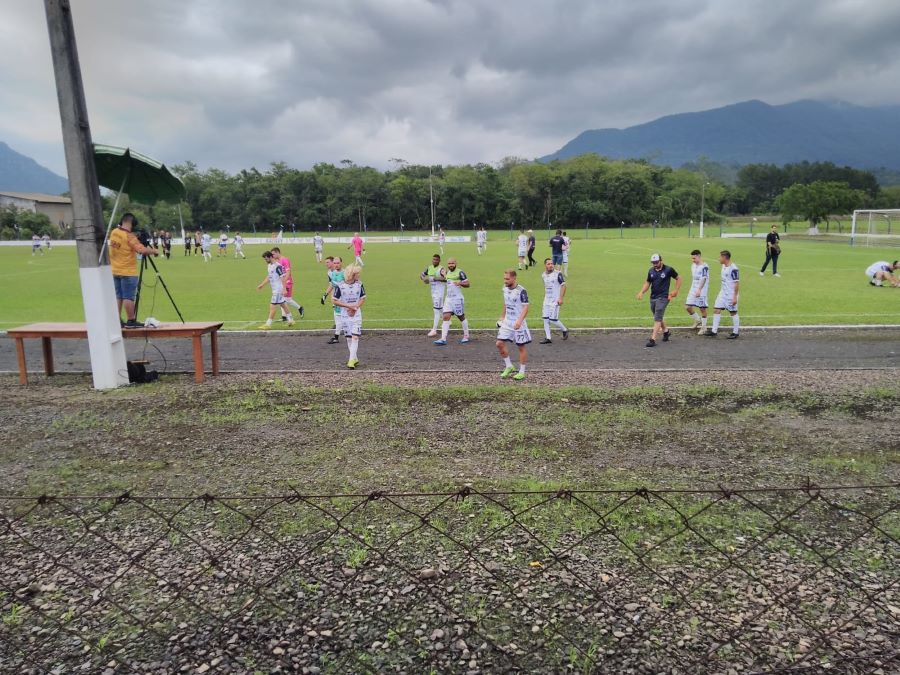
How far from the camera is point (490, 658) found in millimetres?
3586

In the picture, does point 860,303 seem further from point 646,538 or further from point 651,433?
point 646,538

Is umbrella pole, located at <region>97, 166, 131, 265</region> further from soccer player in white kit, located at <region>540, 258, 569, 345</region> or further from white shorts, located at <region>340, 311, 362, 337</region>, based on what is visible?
soccer player in white kit, located at <region>540, 258, 569, 345</region>

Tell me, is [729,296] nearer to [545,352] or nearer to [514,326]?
[545,352]

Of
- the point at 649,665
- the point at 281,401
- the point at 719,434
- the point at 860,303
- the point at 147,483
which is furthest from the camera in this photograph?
the point at 860,303

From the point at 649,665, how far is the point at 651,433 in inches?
164

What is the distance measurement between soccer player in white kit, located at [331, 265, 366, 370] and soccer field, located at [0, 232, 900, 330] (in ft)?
12.7

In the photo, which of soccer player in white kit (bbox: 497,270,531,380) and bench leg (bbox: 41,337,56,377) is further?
bench leg (bbox: 41,337,56,377)

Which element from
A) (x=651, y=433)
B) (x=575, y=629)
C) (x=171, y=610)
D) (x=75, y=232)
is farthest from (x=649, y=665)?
(x=75, y=232)

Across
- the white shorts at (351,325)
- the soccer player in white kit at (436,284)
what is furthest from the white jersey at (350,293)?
the soccer player in white kit at (436,284)

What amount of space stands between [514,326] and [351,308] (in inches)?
131

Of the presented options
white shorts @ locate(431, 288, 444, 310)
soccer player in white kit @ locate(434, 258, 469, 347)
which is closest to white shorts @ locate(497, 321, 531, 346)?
soccer player in white kit @ locate(434, 258, 469, 347)

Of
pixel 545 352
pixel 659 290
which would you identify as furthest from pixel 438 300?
pixel 659 290

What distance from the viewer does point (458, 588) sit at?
4.25 metres

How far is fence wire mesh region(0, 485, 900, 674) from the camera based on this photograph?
142 inches
